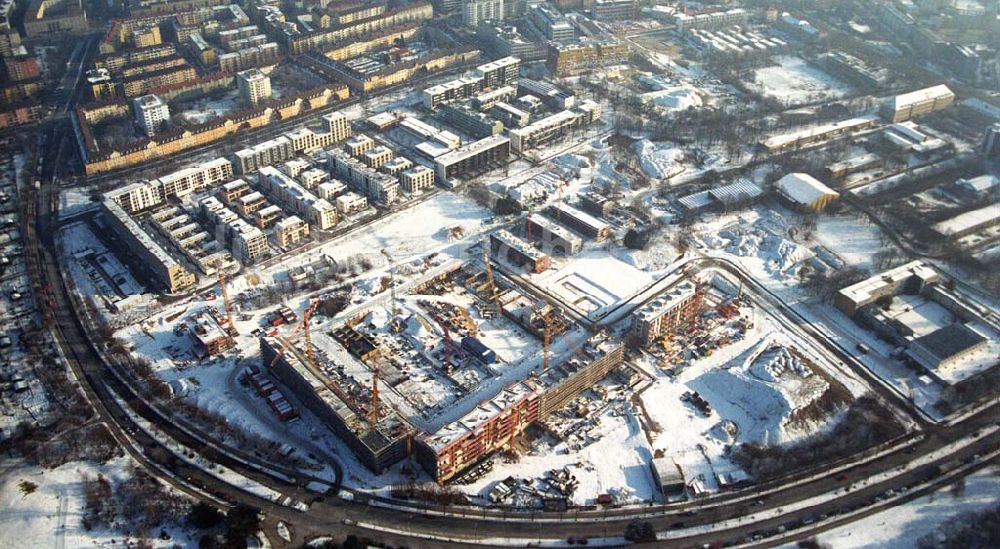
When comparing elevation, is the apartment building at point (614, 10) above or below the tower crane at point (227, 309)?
above

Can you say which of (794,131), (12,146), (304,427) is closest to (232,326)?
(304,427)

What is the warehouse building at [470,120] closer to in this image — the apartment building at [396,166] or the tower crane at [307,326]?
the apartment building at [396,166]

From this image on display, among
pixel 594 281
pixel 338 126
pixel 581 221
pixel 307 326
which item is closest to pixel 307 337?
pixel 307 326

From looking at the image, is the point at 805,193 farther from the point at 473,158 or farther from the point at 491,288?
the point at 491,288

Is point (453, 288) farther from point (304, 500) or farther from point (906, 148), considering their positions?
point (906, 148)

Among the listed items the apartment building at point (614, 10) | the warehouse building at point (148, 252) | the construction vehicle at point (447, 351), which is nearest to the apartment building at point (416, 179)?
the warehouse building at point (148, 252)

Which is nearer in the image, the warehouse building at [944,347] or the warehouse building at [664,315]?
the warehouse building at [944,347]

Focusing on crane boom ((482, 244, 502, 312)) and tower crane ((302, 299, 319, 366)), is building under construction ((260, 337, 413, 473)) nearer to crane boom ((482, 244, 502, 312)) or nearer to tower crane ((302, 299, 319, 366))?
tower crane ((302, 299, 319, 366))
